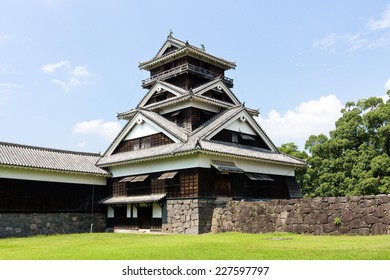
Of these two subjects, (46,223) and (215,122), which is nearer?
(46,223)

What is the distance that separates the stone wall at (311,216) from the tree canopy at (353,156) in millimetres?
15119

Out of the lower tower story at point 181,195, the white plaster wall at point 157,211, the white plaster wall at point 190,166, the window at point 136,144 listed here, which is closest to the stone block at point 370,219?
the lower tower story at point 181,195

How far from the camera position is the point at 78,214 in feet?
97.5

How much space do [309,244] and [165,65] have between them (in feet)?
75.9

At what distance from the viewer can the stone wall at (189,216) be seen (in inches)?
955

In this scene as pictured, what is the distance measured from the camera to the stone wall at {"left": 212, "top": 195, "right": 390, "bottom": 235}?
17.2m

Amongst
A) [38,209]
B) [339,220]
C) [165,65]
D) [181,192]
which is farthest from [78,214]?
[339,220]

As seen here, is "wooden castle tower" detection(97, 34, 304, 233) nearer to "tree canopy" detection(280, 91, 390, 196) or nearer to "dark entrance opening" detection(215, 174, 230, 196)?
"dark entrance opening" detection(215, 174, 230, 196)

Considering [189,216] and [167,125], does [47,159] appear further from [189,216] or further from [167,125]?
[189,216]

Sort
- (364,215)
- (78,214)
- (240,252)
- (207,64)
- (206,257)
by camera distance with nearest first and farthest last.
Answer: (206,257) < (240,252) < (364,215) < (78,214) < (207,64)

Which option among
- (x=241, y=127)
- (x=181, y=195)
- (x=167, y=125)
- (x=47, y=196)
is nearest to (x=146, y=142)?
(x=167, y=125)

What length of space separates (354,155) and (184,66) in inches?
671

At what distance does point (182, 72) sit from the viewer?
32.2 m

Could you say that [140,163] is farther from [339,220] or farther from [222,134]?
[339,220]
